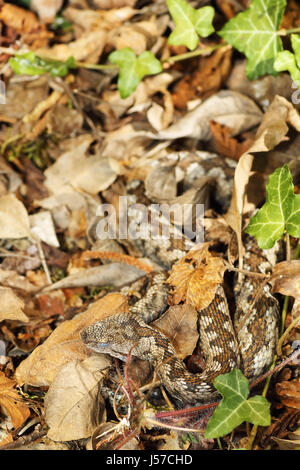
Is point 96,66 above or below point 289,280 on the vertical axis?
above

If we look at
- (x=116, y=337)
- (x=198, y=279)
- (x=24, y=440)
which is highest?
(x=198, y=279)

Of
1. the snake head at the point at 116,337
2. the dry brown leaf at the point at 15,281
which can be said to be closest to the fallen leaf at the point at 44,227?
the dry brown leaf at the point at 15,281

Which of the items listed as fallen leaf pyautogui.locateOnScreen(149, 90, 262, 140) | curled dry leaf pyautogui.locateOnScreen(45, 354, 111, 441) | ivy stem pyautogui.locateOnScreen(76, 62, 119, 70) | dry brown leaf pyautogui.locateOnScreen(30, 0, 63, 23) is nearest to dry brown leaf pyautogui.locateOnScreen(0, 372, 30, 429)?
curled dry leaf pyautogui.locateOnScreen(45, 354, 111, 441)

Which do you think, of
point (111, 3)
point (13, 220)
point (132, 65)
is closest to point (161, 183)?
point (132, 65)

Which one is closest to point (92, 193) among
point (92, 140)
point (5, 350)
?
point (92, 140)

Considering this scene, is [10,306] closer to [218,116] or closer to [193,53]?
[218,116]

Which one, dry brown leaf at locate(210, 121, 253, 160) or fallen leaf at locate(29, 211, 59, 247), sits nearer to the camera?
fallen leaf at locate(29, 211, 59, 247)

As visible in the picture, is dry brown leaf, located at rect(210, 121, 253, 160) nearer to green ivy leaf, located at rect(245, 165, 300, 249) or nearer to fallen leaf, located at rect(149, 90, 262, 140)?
fallen leaf, located at rect(149, 90, 262, 140)
